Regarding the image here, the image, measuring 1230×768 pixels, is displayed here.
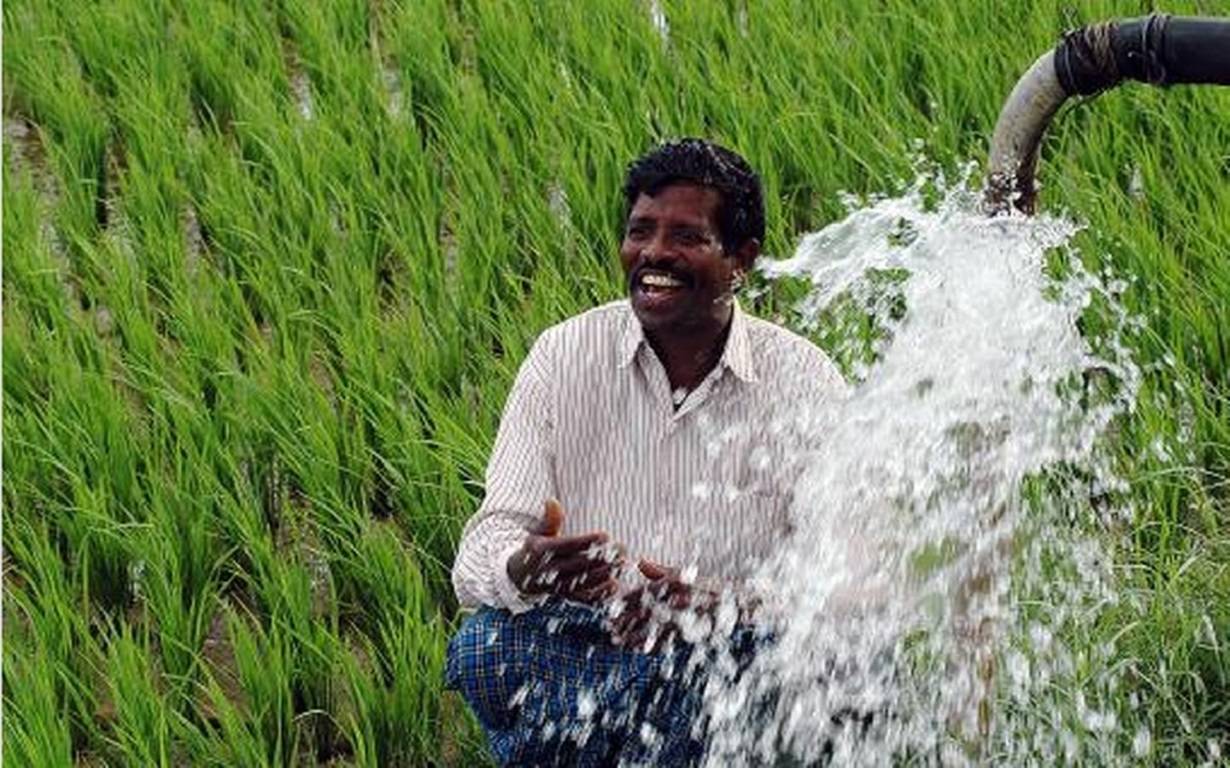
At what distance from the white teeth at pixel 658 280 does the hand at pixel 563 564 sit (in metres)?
0.32

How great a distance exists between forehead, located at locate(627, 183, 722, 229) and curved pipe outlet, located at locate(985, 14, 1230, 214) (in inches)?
14.3

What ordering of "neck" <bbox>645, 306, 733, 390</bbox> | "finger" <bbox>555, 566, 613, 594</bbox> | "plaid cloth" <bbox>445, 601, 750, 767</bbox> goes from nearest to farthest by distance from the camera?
"finger" <bbox>555, 566, 613, 594</bbox> < "plaid cloth" <bbox>445, 601, 750, 767</bbox> < "neck" <bbox>645, 306, 733, 390</bbox>

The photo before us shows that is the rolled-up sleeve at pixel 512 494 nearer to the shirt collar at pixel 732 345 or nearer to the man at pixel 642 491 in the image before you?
the man at pixel 642 491

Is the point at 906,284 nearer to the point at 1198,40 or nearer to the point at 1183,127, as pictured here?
the point at 1183,127

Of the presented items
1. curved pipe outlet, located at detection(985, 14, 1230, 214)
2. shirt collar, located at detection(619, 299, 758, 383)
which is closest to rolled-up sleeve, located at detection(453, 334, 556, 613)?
shirt collar, located at detection(619, 299, 758, 383)

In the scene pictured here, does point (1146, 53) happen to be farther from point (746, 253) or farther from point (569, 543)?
point (569, 543)

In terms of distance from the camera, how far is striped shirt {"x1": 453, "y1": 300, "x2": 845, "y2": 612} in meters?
3.03

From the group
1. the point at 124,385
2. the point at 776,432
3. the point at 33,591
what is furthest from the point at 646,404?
the point at 124,385

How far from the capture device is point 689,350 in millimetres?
3029

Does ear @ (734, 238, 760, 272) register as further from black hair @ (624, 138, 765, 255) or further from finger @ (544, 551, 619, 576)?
finger @ (544, 551, 619, 576)

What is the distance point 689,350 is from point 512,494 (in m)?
0.31

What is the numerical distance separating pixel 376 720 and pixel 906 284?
1.24 m

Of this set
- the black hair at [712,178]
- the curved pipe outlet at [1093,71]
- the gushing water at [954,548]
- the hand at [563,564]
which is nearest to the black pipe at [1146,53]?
the curved pipe outlet at [1093,71]

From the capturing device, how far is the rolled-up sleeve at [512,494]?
2914mm
